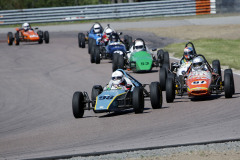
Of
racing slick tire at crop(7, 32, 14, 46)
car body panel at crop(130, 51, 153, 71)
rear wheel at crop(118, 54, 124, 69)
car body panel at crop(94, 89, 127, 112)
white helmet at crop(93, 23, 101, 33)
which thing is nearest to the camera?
car body panel at crop(94, 89, 127, 112)

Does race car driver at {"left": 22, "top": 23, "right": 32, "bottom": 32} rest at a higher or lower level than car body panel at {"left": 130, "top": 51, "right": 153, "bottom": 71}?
higher

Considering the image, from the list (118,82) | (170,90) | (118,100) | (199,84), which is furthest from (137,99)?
(199,84)

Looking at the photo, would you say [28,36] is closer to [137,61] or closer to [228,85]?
[137,61]

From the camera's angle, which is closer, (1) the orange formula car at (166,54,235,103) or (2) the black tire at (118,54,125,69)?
(1) the orange formula car at (166,54,235,103)

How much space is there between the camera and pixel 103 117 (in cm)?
1577

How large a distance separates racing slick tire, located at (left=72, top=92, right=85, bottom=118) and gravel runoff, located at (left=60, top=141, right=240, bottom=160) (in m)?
4.62

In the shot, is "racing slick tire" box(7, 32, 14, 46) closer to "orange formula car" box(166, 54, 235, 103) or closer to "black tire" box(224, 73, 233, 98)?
"orange formula car" box(166, 54, 235, 103)

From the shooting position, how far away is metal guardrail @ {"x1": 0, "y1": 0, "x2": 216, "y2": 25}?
4969 cm

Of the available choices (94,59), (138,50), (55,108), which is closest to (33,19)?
(94,59)

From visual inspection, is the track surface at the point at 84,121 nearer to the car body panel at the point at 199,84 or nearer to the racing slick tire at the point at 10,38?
the car body panel at the point at 199,84

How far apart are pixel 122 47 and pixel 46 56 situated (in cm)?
593

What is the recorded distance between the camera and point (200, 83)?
16562 mm

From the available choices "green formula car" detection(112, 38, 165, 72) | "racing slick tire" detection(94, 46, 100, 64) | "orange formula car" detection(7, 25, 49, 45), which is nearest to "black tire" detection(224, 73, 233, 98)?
"green formula car" detection(112, 38, 165, 72)

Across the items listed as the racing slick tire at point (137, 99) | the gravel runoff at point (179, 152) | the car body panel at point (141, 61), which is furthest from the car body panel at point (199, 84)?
the car body panel at point (141, 61)
